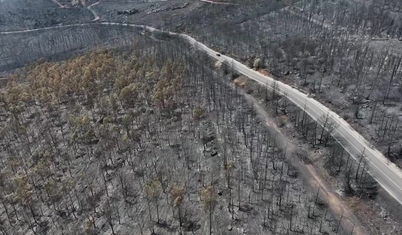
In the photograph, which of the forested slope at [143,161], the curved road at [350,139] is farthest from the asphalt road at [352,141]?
the forested slope at [143,161]

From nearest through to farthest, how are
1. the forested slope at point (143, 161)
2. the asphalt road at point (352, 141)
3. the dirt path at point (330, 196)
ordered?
the dirt path at point (330, 196) → the forested slope at point (143, 161) → the asphalt road at point (352, 141)

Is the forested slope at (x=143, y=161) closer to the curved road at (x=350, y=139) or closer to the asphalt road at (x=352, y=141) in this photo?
the curved road at (x=350, y=139)

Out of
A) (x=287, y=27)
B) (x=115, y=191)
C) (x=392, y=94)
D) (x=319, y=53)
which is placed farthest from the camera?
(x=287, y=27)

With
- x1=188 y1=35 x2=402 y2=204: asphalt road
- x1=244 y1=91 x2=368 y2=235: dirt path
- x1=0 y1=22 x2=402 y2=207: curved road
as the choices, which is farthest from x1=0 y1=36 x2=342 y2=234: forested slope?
x1=188 y1=35 x2=402 y2=204: asphalt road

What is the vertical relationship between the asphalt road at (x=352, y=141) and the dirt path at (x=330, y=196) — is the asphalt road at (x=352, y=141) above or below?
above

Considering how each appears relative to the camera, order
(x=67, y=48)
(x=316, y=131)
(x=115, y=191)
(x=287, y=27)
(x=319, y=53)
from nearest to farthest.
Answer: (x=115, y=191)
(x=316, y=131)
(x=319, y=53)
(x=287, y=27)
(x=67, y=48)

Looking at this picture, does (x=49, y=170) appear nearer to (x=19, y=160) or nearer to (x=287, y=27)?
(x=19, y=160)

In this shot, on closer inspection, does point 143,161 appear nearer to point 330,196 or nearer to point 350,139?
point 330,196

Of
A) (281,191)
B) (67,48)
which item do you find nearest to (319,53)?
(281,191)

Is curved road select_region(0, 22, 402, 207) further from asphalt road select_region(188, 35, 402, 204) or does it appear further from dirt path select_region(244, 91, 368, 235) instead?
dirt path select_region(244, 91, 368, 235)

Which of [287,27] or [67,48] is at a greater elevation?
[287,27]

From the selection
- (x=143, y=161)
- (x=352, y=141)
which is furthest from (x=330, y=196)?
(x=143, y=161)
